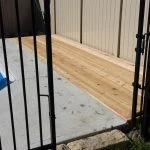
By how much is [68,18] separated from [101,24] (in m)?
1.43

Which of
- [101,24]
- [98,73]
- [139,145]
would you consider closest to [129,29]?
[101,24]

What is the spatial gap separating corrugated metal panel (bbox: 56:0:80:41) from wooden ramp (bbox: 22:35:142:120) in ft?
1.32

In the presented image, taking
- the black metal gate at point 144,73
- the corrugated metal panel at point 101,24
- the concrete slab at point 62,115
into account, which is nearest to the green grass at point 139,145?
the black metal gate at point 144,73

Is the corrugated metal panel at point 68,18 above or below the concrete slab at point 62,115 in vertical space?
above

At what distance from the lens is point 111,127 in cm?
291

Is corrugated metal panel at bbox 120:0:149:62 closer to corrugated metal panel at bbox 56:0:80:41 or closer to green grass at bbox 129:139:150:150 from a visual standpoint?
corrugated metal panel at bbox 56:0:80:41

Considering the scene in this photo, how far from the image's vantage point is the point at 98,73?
4523mm

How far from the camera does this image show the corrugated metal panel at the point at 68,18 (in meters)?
6.40

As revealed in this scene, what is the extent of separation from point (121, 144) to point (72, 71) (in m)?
2.12

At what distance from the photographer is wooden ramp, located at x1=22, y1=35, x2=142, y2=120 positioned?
11.6 feet

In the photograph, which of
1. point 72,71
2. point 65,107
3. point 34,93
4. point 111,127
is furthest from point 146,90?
point 72,71

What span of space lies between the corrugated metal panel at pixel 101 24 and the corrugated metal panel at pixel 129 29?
19 cm

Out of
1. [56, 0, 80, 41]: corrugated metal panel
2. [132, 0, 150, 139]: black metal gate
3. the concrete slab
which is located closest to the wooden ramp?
the concrete slab

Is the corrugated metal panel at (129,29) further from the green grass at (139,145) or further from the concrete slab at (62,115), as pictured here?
the green grass at (139,145)
